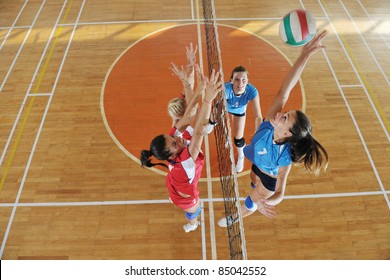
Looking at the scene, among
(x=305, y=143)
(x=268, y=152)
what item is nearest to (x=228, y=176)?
(x=268, y=152)

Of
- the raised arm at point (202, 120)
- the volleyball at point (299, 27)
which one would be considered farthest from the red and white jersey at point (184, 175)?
the volleyball at point (299, 27)

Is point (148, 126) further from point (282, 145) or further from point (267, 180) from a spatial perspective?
point (282, 145)

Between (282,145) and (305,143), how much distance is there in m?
0.30

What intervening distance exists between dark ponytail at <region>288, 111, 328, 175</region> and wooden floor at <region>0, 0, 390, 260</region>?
2.23 metres

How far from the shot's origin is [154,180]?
538 cm

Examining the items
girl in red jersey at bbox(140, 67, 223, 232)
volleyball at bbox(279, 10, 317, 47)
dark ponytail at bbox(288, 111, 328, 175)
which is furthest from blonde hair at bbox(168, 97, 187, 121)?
volleyball at bbox(279, 10, 317, 47)

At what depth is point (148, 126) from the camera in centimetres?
608

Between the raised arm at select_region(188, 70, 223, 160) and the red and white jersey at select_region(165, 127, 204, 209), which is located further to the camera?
the red and white jersey at select_region(165, 127, 204, 209)

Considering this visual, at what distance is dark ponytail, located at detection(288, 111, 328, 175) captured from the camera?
291 centimetres

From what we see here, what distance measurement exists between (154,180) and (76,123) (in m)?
2.10

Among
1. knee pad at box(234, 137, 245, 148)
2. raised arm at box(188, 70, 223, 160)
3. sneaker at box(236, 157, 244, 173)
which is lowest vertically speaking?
sneaker at box(236, 157, 244, 173)

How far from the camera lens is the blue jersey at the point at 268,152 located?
324cm

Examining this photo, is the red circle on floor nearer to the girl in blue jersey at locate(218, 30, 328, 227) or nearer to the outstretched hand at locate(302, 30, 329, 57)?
the girl in blue jersey at locate(218, 30, 328, 227)

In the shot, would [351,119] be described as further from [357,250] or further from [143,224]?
[143,224]
